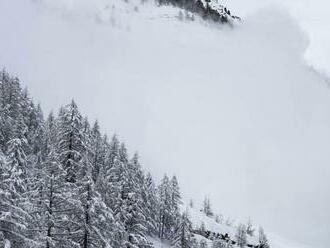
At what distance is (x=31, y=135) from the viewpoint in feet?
281

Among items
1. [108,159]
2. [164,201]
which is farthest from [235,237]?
[108,159]

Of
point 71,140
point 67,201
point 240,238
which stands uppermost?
point 240,238

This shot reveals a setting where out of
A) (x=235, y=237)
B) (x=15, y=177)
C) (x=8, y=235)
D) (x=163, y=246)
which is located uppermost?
(x=235, y=237)

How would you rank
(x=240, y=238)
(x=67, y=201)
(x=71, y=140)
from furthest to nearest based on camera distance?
(x=240, y=238) → (x=71, y=140) → (x=67, y=201)

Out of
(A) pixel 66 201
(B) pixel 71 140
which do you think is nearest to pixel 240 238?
(B) pixel 71 140

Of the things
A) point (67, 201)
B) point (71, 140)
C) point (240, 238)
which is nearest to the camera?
point (67, 201)

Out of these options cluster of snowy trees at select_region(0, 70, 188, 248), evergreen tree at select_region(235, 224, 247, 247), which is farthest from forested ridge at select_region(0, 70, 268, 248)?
evergreen tree at select_region(235, 224, 247, 247)

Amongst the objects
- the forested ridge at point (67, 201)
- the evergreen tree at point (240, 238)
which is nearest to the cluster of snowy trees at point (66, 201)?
the forested ridge at point (67, 201)

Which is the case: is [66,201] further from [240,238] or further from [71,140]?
[240,238]

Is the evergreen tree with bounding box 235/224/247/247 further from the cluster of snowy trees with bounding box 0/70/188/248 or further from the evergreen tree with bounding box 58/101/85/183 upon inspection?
the evergreen tree with bounding box 58/101/85/183

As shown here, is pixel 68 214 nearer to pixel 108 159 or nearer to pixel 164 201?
pixel 108 159

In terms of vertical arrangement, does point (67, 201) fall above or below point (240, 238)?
below

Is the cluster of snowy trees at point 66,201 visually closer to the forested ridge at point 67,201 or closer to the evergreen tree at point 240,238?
the forested ridge at point 67,201

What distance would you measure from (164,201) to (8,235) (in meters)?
69.4
